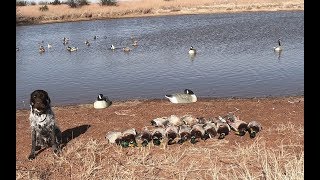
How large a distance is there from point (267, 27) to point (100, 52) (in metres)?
16.8

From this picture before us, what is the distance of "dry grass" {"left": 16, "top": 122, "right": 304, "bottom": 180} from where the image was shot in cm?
730

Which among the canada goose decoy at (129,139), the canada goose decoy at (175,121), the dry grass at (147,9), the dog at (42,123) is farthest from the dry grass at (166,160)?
the dry grass at (147,9)

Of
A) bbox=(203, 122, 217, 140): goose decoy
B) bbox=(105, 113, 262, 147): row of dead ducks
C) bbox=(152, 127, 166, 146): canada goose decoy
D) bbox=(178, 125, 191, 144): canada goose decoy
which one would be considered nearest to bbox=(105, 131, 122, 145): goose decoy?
bbox=(105, 113, 262, 147): row of dead ducks

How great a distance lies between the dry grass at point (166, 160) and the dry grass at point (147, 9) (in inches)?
1895

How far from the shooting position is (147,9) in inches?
2361

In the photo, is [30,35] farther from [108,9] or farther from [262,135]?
[262,135]

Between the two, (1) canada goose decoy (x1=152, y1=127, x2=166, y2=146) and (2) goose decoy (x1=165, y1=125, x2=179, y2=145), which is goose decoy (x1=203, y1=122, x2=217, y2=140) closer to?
(2) goose decoy (x1=165, y1=125, x2=179, y2=145)

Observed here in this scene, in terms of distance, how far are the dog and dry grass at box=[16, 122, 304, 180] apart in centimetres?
33

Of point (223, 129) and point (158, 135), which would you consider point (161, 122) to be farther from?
point (223, 129)

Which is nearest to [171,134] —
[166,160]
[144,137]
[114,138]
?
[144,137]

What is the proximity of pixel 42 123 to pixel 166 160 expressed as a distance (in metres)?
2.80

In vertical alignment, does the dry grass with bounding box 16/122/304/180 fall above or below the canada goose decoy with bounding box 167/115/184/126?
below

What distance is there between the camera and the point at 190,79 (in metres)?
19.3
